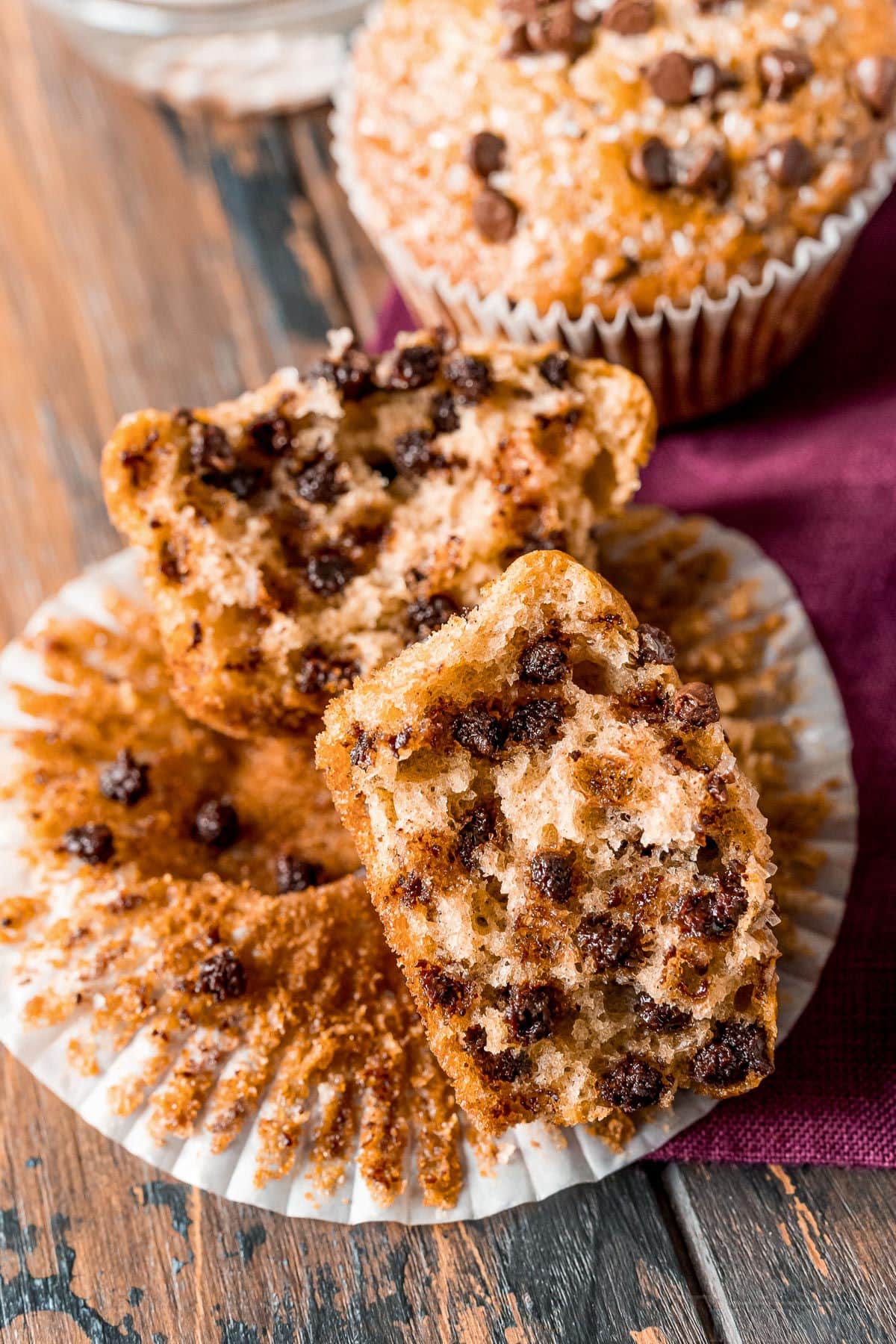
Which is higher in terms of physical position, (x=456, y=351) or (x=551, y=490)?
(x=456, y=351)

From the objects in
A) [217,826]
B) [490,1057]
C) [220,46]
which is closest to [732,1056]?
[490,1057]

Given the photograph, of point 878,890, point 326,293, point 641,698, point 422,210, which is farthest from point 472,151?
point 878,890

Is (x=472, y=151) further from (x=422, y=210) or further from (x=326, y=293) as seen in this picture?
(x=326, y=293)

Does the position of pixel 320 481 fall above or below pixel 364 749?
above

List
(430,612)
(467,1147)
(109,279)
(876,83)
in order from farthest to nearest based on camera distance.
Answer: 1. (109,279)
2. (876,83)
3. (430,612)
4. (467,1147)

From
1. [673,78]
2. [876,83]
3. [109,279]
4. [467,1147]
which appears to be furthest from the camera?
[109,279]

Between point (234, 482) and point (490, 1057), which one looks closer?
point (490, 1057)

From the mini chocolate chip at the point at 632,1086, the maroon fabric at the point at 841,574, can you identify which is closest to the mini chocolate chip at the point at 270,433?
the maroon fabric at the point at 841,574

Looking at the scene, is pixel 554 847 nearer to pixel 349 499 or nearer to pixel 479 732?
pixel 479 732
